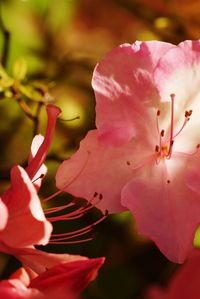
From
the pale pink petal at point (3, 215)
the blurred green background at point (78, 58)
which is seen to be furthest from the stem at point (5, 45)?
the pale pink petal at point (3, 215)

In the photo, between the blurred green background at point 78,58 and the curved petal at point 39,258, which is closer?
the curved petal at point 39,258

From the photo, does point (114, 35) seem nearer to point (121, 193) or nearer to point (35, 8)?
point (35, 8)

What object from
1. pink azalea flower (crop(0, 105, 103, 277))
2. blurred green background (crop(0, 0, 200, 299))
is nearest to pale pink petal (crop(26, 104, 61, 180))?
pink azalea flower (crop(0, 105, 103, 277))

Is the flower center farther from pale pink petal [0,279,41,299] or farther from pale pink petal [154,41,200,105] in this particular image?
pale pink petal [0,279,41,299]

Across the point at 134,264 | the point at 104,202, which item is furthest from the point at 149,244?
the point at 104,202

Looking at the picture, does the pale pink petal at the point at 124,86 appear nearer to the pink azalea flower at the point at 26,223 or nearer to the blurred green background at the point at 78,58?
the pink azalea flower at the point at 26,223

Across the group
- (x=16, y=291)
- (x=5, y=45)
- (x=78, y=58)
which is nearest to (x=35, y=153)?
(x=16, y=291)

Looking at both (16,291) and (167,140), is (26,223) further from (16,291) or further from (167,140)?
(167,140)
